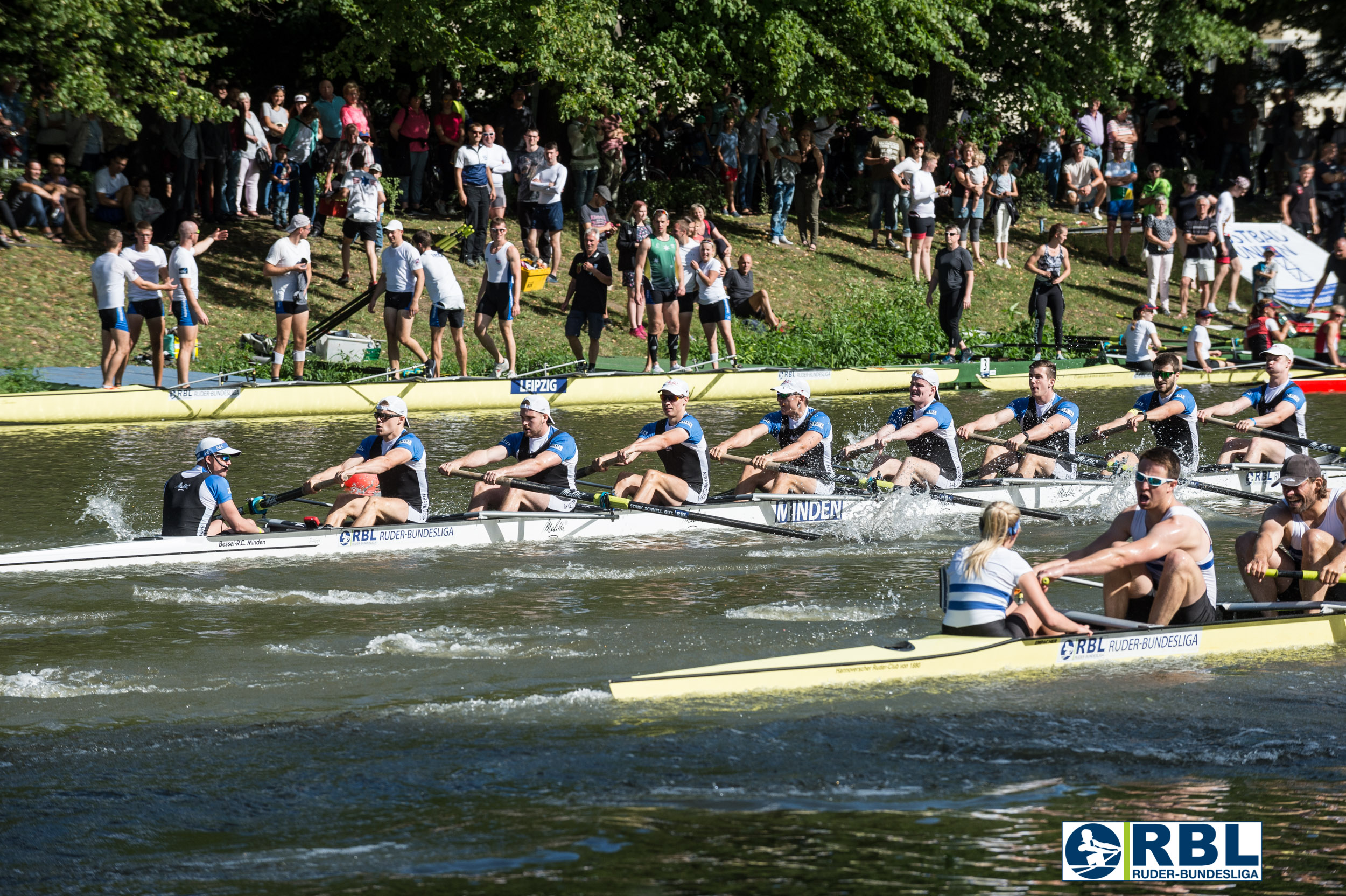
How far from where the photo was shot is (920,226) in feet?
90.3

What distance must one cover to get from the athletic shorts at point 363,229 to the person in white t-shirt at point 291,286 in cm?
320

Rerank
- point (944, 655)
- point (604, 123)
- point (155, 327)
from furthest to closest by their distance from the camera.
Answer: point (604, 123)
point (155, 327)
point (944, 655)

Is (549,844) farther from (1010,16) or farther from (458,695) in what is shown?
(1010,16)

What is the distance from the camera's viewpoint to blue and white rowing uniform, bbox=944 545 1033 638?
8.97 m

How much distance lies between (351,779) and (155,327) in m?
12.9

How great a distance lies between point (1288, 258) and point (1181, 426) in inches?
629

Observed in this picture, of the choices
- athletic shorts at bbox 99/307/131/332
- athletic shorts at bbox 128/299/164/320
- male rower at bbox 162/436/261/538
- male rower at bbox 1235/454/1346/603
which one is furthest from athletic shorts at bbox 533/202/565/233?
male rower at bbox 1235/454/1346/603

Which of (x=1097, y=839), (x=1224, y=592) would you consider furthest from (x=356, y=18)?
(x=1097, y=839)

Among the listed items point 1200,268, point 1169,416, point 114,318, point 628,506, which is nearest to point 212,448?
point 628,506

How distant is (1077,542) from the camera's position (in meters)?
13.9

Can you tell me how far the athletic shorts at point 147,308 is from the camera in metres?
19.2

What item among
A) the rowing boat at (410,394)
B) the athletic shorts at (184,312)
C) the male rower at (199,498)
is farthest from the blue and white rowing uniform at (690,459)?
the athletic shorts at (184,312)

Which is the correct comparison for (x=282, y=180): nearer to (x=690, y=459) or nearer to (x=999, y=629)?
(x=690, y=459)

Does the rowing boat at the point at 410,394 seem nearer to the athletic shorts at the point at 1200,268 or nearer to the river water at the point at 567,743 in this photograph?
the river water at the point at 567,743
